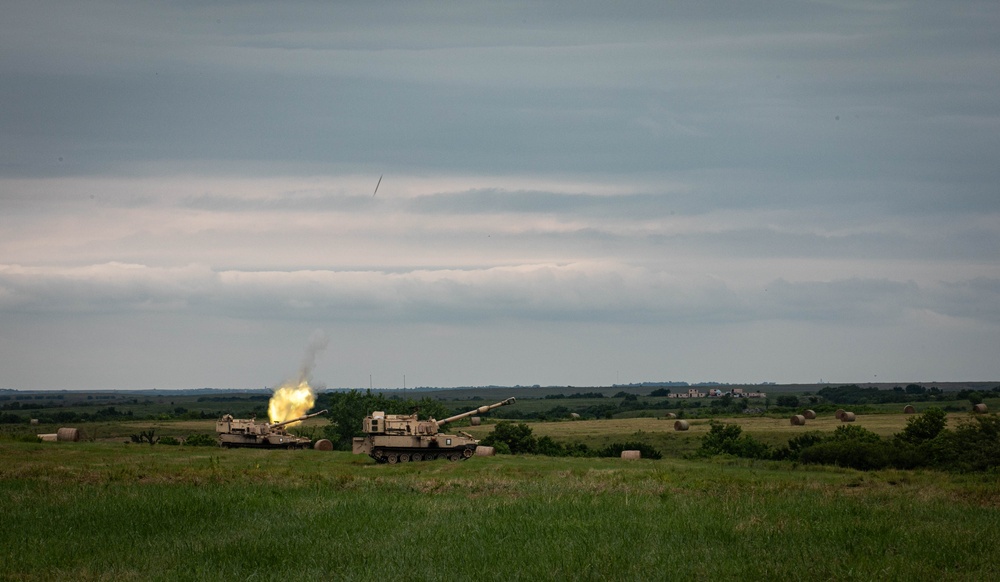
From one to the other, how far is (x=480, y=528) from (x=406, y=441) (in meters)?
28.8

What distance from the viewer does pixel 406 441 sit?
5078cm

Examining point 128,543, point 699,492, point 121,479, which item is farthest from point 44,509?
point 699,492

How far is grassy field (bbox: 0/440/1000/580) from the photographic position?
1834 centimetres

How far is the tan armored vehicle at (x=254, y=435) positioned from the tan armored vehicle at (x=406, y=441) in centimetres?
1279

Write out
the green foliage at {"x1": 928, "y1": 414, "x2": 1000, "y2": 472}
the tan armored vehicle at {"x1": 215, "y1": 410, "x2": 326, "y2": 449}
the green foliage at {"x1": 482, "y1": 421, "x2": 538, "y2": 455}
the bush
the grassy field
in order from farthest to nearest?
the green foliage at {"x1": 482, "y1": 421, "x2": 538, "y2": 455} → the tan armored vehicle at {"x1": 215, "y1": 410, "x2": 326, "y2": 449} → the bush → the green foliage at {"x1": 928, "y1": 414, "x2": 1000, "y2": 472} → the grassy field

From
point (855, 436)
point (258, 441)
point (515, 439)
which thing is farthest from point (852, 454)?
point (258, 441)

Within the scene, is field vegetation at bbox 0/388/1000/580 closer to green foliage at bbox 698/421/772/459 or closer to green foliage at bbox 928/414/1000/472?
green foliage at bbox 928/414/1000/472

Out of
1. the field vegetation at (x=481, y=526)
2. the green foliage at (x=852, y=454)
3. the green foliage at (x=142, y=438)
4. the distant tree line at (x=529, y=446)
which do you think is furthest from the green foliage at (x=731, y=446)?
the green foliage at (x=142, y=438)

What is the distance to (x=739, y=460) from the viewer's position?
2108 inches

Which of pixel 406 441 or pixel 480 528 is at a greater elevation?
pixel 406 441

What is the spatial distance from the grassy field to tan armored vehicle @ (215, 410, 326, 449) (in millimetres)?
27418

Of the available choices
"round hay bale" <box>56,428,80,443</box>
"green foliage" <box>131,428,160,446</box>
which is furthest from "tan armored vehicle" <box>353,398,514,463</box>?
"round hay bale" <box>56,428,80,443</box>

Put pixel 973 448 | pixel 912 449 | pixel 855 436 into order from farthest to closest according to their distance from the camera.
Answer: pixel 855 436 → pixel 912 449 → pixel 973 448

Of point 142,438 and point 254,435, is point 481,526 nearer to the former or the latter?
point 254,435
